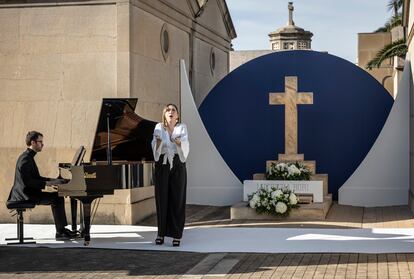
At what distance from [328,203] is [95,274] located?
686 cm

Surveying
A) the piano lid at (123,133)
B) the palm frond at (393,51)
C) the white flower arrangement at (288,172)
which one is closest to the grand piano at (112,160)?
the piano lid at (123,133)

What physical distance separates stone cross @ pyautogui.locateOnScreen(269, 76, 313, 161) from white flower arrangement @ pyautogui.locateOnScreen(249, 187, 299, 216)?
1907 millimetres

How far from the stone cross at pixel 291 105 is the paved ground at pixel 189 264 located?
18.6ft

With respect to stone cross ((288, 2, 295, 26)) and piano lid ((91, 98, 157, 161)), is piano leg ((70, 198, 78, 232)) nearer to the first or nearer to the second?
piano lid ((91, 98, 157, 161))

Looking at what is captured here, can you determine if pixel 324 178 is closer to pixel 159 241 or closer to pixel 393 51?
pixel 159 241

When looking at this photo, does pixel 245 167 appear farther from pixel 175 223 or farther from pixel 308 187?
pixel 175 223

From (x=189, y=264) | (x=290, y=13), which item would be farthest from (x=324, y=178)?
(x=290, y=13)

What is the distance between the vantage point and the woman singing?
35.7 feet

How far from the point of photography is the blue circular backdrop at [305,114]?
16766 millimetres

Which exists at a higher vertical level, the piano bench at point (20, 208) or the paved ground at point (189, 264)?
the piano bench at point (20, 208)

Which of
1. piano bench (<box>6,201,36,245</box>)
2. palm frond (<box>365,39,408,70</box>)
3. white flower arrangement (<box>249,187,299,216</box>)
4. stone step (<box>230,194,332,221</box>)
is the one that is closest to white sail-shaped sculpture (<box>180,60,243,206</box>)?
stone step (<box>230,194,332,221</box>)

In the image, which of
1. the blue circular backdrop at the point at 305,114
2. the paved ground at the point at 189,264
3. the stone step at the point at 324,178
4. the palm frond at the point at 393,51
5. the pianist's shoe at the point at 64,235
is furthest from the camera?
the palm frond at the point at 393,51

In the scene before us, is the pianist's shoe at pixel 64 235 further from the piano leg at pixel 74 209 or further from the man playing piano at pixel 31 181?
the man playing piano at pixel 31 181

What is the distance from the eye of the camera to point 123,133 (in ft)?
38.4
